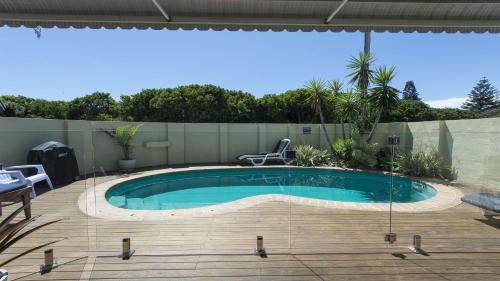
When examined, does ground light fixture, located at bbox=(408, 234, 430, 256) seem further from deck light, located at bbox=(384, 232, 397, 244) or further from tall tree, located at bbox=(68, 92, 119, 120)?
tall tree, located at bbox=(68, 92, 119, 120)

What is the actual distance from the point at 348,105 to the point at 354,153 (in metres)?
1.83

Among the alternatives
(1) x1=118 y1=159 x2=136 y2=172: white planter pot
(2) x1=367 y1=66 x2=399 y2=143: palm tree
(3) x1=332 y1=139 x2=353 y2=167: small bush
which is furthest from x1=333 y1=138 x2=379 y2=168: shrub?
(1) x1=118 y1=159 x2=136 y2=172: white planter pot

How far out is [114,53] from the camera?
1491 cm

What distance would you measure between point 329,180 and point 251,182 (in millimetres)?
1937

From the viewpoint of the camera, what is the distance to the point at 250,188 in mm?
6695

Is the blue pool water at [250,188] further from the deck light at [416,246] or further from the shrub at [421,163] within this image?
the deck light at [416,246]

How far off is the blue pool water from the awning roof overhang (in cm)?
193

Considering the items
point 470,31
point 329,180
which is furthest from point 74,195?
point 470,31

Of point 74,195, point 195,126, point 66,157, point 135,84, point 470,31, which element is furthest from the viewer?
point 135,84

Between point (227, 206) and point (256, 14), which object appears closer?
point (256, 14)

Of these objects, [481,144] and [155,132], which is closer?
[481,144]

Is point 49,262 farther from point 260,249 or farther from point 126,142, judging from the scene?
point 126,142

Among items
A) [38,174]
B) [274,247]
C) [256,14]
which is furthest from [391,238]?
[38,174]

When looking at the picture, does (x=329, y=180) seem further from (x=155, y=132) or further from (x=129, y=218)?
(x=155, y=132)
